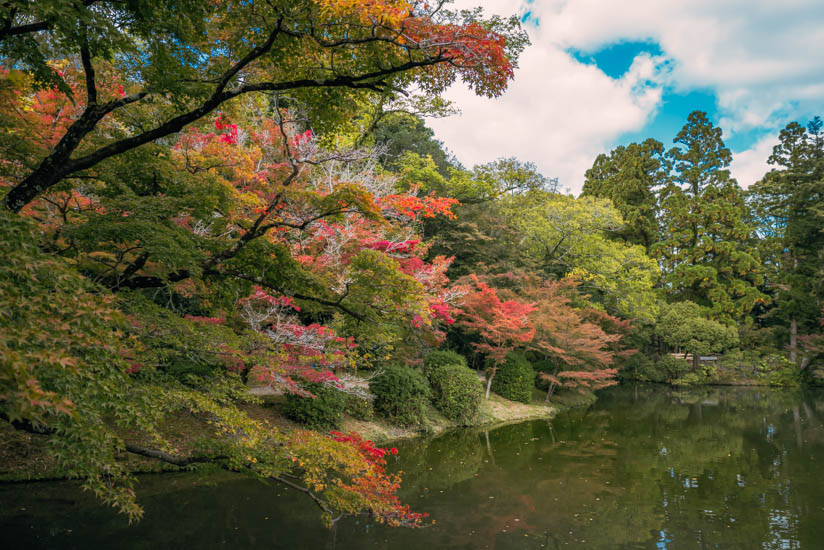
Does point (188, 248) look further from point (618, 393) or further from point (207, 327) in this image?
point (618, 393)

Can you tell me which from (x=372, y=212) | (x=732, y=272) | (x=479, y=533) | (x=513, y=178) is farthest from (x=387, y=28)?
(x=732, y=272)

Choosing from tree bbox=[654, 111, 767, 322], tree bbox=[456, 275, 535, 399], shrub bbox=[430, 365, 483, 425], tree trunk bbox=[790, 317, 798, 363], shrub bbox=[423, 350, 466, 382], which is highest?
tree bbox=[654, 111, 767, 322]

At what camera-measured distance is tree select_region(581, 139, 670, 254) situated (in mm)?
27828

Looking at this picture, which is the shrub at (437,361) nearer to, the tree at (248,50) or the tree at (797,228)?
the tree at (248,50)

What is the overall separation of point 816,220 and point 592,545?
26.1 meters

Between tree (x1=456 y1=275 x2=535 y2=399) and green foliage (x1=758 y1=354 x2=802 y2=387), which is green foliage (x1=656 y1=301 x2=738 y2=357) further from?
tree (x1=456 y1=275 x2=535 y2=399)

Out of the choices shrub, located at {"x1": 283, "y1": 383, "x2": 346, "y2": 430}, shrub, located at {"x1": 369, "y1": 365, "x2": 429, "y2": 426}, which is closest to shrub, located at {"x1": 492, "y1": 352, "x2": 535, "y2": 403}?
shrub, located at {"x1": 369, "y1": 365, "x2": 429, "y2": 426}

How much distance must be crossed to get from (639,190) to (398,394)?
23525mm

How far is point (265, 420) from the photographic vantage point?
495cm

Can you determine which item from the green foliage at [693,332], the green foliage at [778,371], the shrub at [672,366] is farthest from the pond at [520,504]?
the green foliage at [778,371]

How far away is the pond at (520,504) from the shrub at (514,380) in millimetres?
4230

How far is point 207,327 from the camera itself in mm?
5102

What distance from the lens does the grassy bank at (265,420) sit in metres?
6.49

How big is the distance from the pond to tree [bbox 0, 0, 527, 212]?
4.06m
